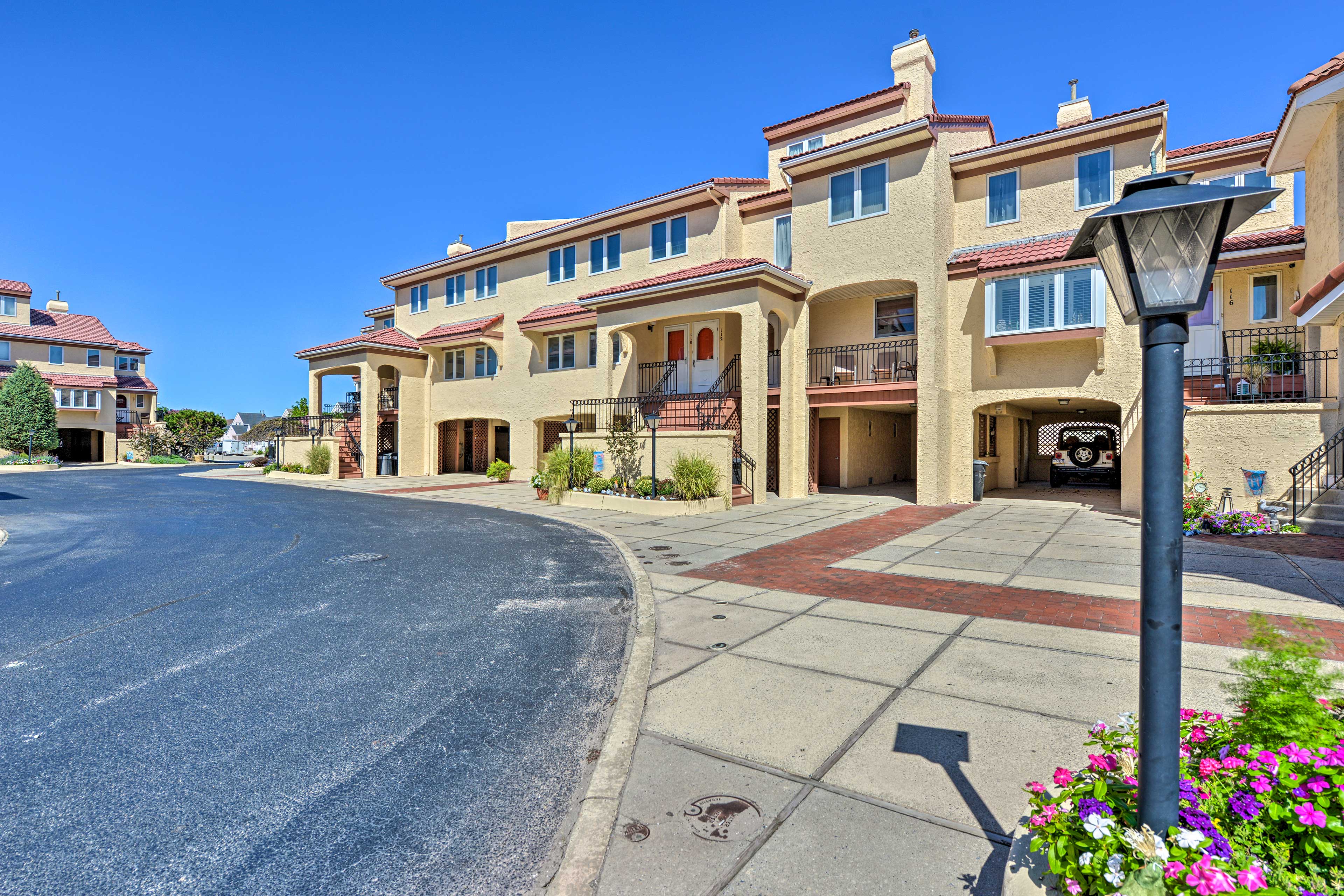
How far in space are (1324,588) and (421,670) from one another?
9422 mm

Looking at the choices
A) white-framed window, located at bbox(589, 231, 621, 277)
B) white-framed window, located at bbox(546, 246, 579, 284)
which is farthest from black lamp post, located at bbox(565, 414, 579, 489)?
white-framed window, located at bbox(546, 246, 579, 284)

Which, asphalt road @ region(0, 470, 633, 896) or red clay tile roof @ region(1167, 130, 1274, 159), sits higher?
red clay tile roof @ region(1167, 130, 1274, 159)

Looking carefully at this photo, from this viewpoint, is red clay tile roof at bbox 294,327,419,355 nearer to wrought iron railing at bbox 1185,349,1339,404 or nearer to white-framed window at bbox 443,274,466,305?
white-framed window at bbox 443,274,466,305

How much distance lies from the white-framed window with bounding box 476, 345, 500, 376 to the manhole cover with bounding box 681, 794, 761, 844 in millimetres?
24956

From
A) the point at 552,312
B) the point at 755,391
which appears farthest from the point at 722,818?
the point at 552,312

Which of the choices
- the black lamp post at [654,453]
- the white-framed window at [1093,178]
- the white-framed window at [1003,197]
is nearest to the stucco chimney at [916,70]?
the white-framed window at [1003,197]

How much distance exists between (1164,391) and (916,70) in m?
22.7

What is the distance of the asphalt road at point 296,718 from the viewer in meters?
2.85

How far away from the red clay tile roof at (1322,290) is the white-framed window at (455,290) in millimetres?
26681

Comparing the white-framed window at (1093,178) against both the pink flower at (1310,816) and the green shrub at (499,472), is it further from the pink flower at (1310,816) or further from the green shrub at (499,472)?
the green shrub at (499,472)

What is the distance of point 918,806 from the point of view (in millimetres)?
3117

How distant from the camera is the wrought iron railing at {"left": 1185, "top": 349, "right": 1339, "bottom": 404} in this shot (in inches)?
510

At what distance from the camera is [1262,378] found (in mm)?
13914

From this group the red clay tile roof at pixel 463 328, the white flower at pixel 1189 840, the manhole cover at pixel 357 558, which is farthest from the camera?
the red clay tile roof at pixel 463 328
